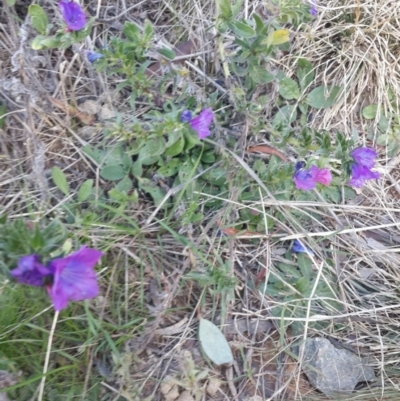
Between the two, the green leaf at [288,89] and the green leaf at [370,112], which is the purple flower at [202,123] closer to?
the green leaf at [288,89]

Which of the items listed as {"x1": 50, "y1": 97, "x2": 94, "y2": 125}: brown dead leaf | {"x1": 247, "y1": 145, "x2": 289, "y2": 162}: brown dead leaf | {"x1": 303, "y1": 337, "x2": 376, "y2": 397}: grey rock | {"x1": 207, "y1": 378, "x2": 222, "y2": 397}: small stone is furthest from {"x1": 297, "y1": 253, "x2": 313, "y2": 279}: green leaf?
{"x1": 50, "y1": 97, "x2": 94, "y2": 125}: brown dead leaf

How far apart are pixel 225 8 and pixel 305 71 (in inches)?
18.2

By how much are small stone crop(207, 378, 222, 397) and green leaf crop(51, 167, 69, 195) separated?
65 cm

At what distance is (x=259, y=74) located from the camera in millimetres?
1720

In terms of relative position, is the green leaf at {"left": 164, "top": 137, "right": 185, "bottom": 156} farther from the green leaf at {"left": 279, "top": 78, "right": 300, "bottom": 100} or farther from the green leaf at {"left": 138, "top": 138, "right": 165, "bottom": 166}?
the green leaf at {"left": 279, "top": 78, "right": 300, "bottom": 100}

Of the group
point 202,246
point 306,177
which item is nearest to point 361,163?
point 306,177

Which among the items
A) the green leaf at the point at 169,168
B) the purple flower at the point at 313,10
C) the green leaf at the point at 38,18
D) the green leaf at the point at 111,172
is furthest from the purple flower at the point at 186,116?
the purple flower at the point at 313,10

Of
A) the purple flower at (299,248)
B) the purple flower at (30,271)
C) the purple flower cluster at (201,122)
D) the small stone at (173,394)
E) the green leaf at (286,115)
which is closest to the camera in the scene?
the purple flower at (30,271)

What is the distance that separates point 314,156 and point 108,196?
2.01ft

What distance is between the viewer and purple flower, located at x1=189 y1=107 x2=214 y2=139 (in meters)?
1.62

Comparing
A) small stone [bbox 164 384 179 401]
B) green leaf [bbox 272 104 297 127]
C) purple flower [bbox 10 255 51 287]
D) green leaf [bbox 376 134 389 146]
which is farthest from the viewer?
green leaf [bbox 376 134 389 146]

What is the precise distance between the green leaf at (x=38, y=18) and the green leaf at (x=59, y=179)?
0.39 metres

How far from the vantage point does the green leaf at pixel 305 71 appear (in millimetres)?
1917

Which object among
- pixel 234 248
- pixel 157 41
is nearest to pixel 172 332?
pixel 234 248
